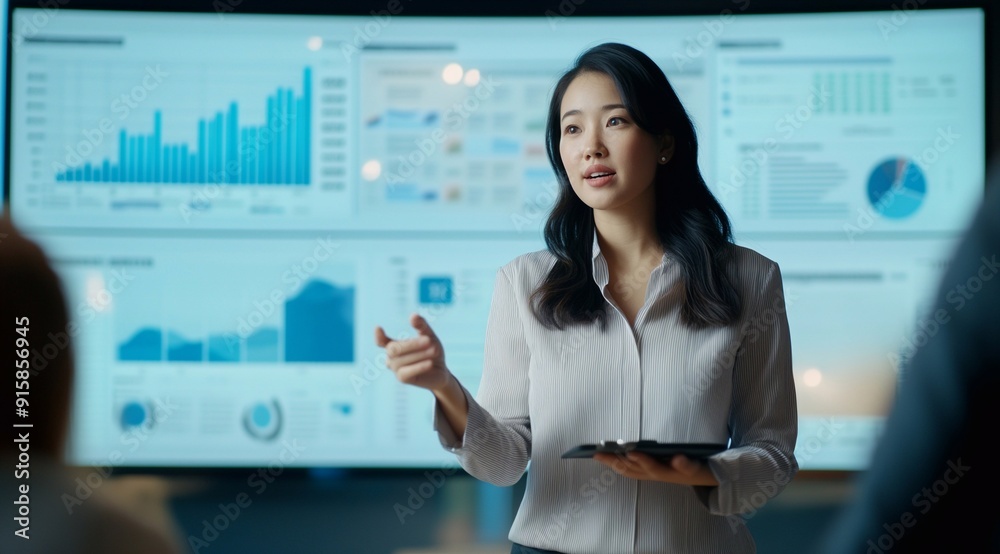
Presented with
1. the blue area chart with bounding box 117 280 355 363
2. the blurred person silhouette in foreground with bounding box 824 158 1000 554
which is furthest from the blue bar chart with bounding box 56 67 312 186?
the blurred person silhouette in foreground with bounding box 824 158 1000 554

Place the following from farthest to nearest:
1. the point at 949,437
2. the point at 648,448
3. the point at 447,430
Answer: the point at 447,430 → the point at 648,448 → the point at 949,437

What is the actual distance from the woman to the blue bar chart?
3.79ft

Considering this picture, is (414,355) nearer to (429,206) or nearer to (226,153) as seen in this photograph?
(429,206)

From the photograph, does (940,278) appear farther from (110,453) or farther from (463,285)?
(110,453)

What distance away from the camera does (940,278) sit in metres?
0.34

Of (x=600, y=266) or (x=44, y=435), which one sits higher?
(x=600, y=266)

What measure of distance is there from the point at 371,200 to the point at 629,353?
1.26 m

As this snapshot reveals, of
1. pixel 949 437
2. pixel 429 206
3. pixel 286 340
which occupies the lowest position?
pixel 286 340

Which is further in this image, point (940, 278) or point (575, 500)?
point (575, 500)

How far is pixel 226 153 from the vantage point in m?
2.54

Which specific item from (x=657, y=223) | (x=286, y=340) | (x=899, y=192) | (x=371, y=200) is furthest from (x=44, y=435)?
(x=899, y=192)

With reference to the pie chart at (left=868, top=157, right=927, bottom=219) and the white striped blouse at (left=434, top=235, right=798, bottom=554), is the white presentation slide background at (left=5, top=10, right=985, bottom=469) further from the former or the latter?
the white striped blouse at (left=434, top=235, right=798, bottom=554)

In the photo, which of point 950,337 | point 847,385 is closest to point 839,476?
point 847,385

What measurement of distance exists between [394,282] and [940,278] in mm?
2259
